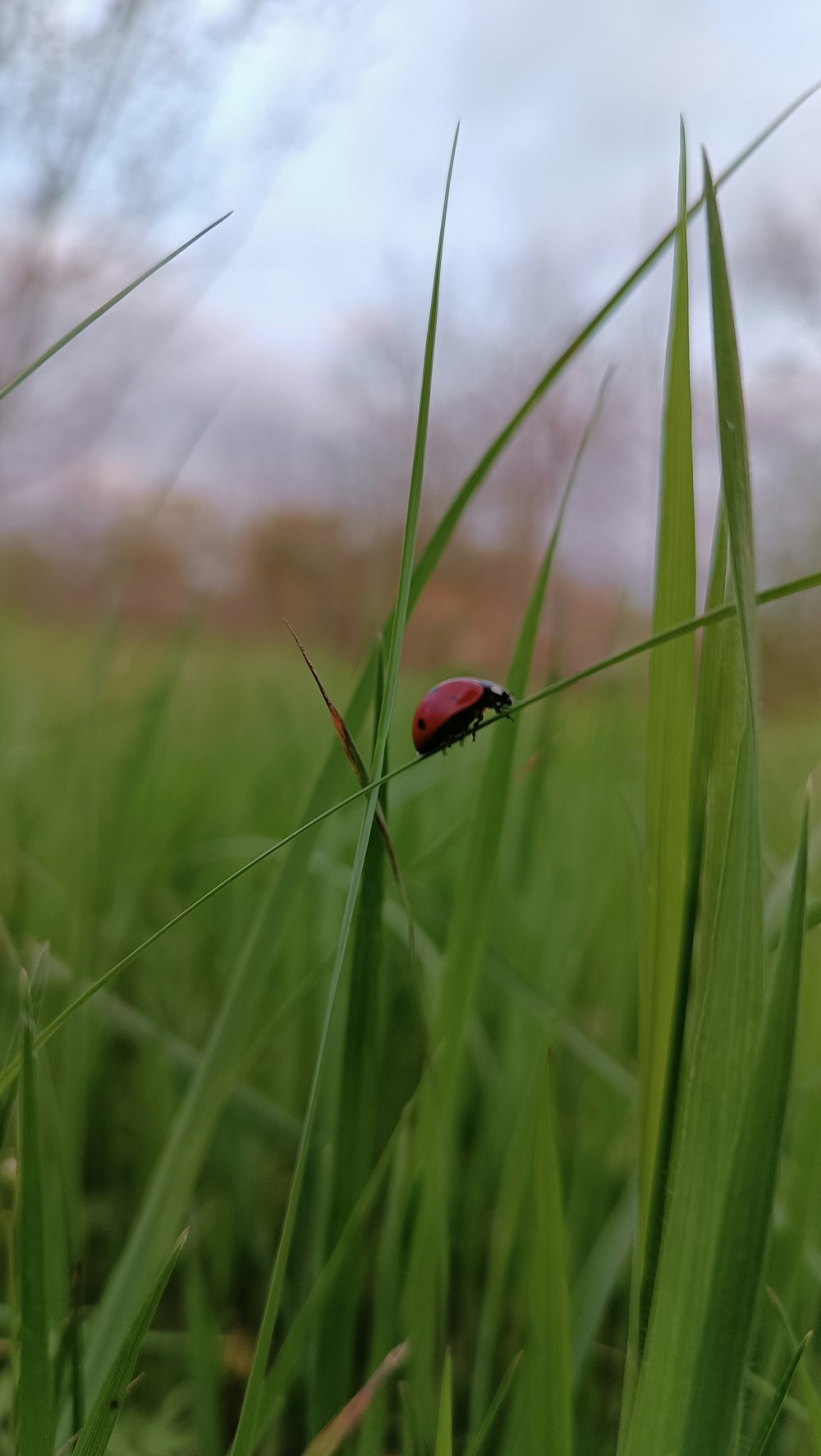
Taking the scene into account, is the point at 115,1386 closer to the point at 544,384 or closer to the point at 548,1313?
the point at 548,1313

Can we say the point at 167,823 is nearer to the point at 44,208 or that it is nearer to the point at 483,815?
the point at 483,815

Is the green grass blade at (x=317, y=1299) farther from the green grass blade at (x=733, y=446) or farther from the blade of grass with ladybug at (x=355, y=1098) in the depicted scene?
the green grass blade at (x=733, y=446)

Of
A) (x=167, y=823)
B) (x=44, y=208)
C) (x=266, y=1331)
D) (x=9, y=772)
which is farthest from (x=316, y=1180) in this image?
(x=44, y=208)

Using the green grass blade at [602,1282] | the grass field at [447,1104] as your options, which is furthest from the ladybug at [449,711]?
the green grass blade at [602,1282]

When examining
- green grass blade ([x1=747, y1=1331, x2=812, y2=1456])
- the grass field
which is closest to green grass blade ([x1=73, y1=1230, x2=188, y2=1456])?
the grass field

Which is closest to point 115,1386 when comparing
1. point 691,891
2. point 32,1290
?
point 32,1290

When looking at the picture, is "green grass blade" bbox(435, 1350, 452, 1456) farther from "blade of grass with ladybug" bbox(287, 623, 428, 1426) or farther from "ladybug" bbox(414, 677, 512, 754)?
"ladybug" bbox(414, 677, 512, 754)
